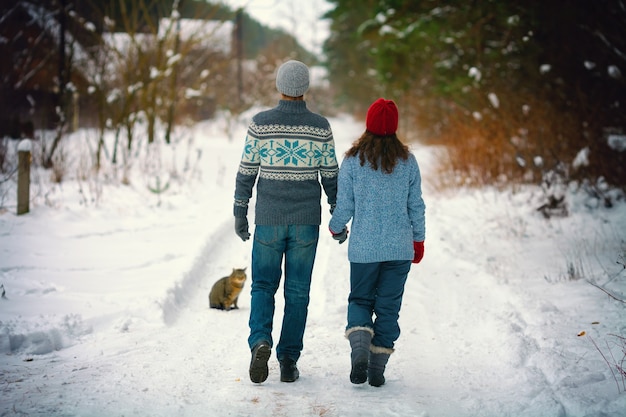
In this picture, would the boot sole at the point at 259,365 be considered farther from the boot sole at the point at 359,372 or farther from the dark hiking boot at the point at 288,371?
the boot sole at the point at 359,372

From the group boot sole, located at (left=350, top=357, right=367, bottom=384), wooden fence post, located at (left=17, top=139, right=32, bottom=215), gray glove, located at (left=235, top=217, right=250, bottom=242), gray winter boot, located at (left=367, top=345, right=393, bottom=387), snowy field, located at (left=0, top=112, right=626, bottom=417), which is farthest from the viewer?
wooden fence post, located at (left=17, top=139, right=32, bottom=215)

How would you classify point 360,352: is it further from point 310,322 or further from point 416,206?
point 310,322

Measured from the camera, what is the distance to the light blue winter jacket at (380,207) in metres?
3.43

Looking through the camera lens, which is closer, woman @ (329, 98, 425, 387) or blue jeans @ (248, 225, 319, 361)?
woman @ (329, 98, 425, 387)

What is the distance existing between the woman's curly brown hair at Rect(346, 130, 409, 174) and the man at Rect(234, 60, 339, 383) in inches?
10.1

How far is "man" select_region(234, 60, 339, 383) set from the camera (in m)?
3.48

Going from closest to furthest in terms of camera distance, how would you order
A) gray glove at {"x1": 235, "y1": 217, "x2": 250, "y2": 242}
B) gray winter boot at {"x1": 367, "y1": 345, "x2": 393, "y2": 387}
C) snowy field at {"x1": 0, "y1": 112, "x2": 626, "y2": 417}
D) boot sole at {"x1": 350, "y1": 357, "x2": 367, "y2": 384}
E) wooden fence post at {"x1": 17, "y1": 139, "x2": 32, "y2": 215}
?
snowy field at {"x1": 0, "y1": 112, "x2": 626, "y2": 417}
boot sole at {"x1": 350, "y1": 357, "x2": 367, "y2": 384}
gray winter boot at {"x1": 367, "y1": 345, "x2": 393, "y2": 387}
gray glove at {"x1": 235, "y1": 217, "x2": 250, "y2": 242}
wooden fence post at {"x1": 17, "y1": 139, "x2": 32, "y2": 215}

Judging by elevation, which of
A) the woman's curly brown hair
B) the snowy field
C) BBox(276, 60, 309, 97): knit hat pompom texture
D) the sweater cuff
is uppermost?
BBox(276, 60, 309, 97): knit hat pompom texture

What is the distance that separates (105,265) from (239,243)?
89.4 inches

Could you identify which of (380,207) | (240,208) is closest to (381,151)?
(380,207)

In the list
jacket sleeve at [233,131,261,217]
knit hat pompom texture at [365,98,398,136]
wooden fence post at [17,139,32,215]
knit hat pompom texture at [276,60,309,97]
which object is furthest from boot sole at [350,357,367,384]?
wooden fence post at [17,139,32,215]

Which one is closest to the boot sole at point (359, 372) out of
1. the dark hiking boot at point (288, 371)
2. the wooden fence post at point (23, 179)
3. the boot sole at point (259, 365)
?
the dark hiking boot at point (288, 371)

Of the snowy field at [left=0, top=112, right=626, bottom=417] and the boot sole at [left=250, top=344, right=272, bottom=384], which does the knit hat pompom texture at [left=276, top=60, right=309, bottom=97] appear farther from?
the snowy field at [left=0, top=112, right=626, bottom=417]

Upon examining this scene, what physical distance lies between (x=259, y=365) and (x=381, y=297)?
954 millimetres
